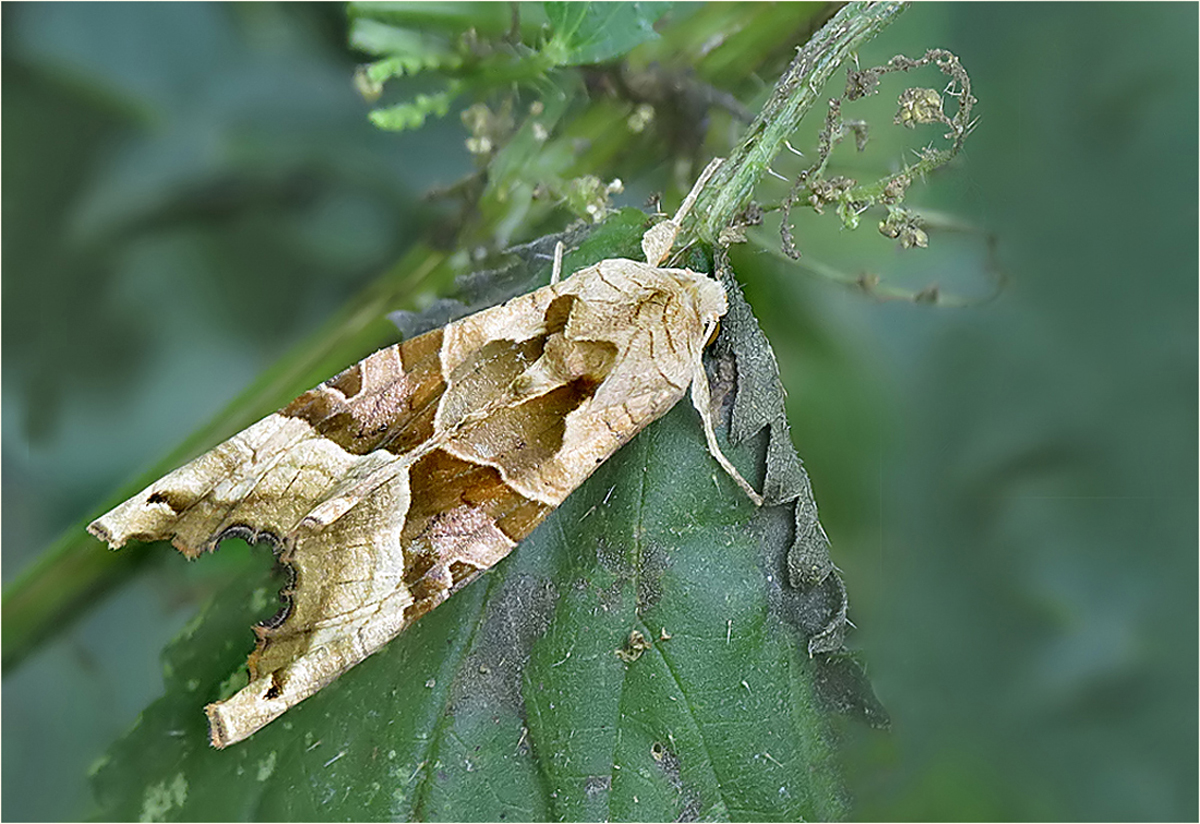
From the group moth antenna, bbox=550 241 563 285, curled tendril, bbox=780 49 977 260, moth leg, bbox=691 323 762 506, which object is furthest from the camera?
moth antenna, bbox=550 241 563 285

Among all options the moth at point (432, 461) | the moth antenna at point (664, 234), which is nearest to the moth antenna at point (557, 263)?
the moth at point (432, 461)

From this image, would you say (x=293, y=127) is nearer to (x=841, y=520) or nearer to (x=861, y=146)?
(x=861, y=146)

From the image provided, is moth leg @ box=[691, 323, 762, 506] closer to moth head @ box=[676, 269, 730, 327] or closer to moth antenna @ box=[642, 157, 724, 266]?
moth head @ box=[676, 269, 730, 327]

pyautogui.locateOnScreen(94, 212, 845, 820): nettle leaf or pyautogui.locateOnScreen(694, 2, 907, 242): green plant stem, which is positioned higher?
pyautogui.locateOnScreen(694, 2, 907, 242): green plant stem

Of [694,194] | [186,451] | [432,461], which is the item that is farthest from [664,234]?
[186,451]

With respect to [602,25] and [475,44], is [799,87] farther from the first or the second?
[475,44]

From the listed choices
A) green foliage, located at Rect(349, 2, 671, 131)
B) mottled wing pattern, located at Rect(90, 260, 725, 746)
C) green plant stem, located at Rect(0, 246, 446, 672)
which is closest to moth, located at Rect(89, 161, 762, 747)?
mottled wing pattern, located at Rect(90, 260, 725, 746)
